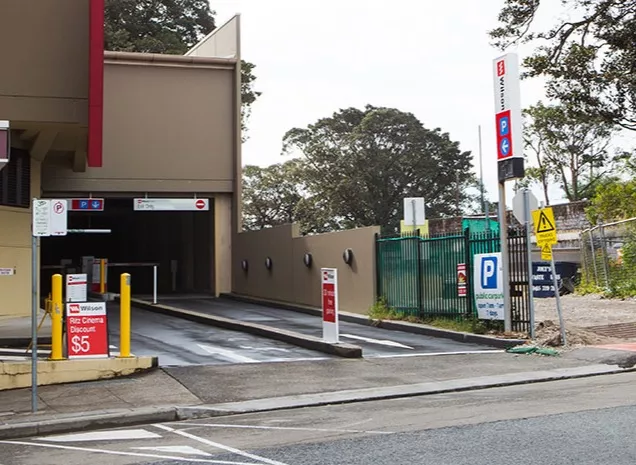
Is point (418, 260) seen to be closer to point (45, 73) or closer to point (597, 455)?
point (45, 73)

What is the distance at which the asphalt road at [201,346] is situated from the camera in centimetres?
1433

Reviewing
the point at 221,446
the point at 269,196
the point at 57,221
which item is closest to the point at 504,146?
the point at 57,221

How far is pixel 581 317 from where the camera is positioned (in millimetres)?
18781

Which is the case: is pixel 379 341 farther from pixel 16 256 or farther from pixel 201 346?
pixel 16 256

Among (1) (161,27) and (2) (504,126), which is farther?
(1) (161,27)

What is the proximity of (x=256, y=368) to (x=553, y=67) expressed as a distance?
13.8 meters

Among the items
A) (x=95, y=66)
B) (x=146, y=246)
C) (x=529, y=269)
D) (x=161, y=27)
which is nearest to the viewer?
(x=529, y=269)

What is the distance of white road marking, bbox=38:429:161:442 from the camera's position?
891cm

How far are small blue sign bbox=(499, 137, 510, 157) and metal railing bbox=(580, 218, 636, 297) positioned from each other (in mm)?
8184

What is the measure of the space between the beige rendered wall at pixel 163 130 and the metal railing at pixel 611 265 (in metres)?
12.9

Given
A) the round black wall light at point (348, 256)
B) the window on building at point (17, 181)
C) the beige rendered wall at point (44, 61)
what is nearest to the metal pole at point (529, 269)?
the round black wall light at point (348, 256)

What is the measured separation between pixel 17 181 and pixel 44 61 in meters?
3.75

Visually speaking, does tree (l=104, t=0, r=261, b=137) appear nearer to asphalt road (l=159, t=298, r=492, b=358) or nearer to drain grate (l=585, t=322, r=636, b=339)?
asphalt road (l=159, t=298, r=492, b=358)

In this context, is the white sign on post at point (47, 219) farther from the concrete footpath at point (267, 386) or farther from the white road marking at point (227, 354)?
the white road marking at point (227, 354)
